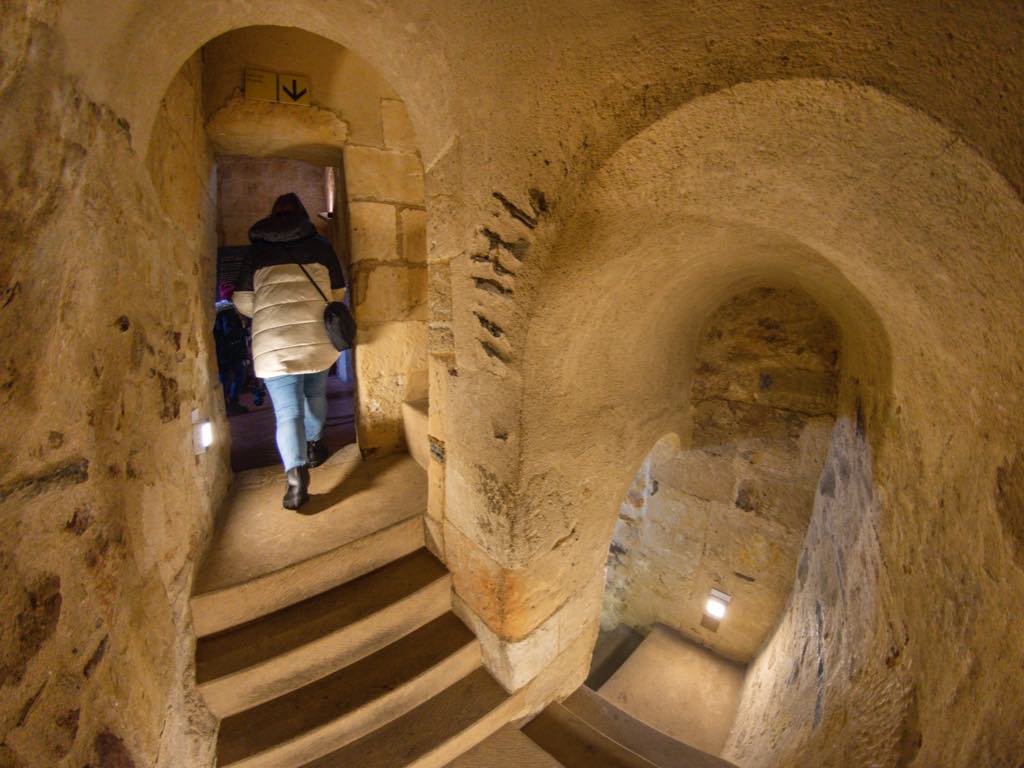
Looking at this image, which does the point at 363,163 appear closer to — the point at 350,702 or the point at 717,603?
the point at 350,702

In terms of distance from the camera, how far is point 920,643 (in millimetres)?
1100

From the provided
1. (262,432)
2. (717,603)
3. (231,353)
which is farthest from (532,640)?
(231,353)

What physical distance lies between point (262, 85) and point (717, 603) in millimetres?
4635

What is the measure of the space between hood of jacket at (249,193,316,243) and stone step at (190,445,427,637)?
4.84ft

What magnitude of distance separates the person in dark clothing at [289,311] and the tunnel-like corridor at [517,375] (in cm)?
23

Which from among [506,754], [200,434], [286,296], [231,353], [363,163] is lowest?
[506,754]

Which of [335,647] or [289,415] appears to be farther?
[289,415]

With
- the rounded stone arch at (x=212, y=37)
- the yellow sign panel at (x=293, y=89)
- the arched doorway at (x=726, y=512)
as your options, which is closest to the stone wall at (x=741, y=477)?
the arched doorway at (x=726, y=512)

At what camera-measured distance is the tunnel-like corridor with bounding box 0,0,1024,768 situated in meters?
0.81

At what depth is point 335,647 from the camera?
1.90 metres

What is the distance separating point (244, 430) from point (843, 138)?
4.40 m

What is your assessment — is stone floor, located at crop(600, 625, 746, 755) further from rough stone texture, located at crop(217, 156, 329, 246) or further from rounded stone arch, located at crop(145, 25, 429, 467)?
rough stone texture, located at crop(217, 156, 329, 246)

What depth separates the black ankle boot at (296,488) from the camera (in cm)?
240

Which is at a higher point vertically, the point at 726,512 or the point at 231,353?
the point at 231,353
